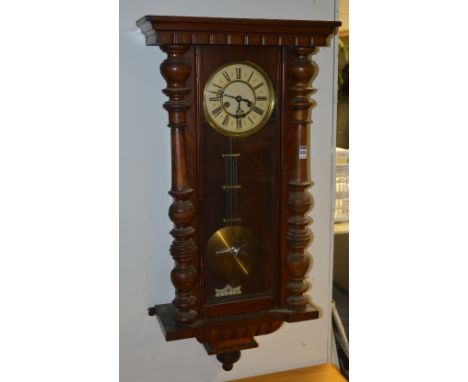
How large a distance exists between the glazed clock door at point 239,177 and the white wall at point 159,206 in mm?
187

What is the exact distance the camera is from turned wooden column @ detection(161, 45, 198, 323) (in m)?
1.57

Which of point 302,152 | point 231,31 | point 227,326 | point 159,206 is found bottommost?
point 227,326

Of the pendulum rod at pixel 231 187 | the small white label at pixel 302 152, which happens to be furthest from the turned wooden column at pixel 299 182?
the pendulum rod at pixel 231 187

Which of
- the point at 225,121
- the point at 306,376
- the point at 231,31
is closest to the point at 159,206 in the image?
the point at 225,121

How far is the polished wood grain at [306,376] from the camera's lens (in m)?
2.03

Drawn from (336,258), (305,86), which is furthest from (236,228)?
(336,258)

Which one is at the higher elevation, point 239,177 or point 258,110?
point 258,110

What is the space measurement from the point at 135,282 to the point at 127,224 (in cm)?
19

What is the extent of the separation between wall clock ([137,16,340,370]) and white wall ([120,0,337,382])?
0.33ft

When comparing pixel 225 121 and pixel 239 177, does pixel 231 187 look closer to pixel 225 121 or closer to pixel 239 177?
pixel 239 177

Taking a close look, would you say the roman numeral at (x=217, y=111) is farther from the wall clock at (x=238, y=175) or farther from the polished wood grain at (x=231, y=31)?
the polished wood grain at (x=231, y=31)

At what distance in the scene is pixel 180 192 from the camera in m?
→ 1.64

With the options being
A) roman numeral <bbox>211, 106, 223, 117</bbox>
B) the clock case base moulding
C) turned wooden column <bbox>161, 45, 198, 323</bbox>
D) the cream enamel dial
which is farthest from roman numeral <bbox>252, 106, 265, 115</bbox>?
the clock case base moulding

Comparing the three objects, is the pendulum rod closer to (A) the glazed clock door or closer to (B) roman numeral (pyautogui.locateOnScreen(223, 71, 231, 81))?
(A) the glazed clock door
